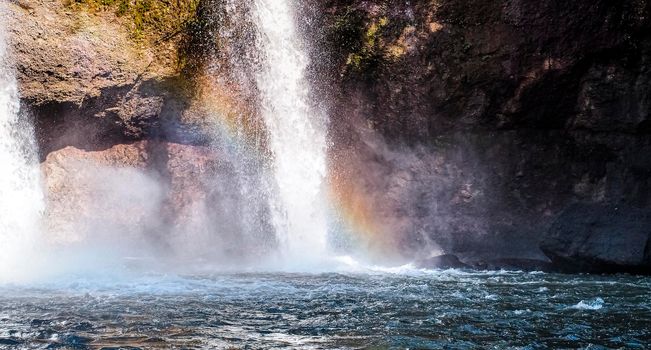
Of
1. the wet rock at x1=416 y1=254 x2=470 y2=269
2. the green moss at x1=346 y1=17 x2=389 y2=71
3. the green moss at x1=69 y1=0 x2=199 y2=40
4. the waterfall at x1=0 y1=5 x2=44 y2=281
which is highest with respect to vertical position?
the green moss at x1=69 y1=0 x2=199 y2=40

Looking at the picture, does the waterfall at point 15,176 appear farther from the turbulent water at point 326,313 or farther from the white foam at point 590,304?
the white foam at point 590,304

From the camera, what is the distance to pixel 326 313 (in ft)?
31.1

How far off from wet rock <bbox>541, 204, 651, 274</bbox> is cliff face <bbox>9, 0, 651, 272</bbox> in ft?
0.13

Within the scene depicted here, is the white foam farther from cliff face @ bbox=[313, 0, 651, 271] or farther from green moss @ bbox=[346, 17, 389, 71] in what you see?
green moss @ bbox=[346, 17, 389, 71]

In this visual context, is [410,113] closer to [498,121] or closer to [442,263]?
[498,121]

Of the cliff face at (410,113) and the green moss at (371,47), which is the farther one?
the green moss at (371,47)

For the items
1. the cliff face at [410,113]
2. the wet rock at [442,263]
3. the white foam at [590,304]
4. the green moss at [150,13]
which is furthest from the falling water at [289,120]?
the white foam at [590,304]

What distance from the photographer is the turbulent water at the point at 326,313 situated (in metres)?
7.81

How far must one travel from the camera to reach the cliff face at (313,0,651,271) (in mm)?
16188

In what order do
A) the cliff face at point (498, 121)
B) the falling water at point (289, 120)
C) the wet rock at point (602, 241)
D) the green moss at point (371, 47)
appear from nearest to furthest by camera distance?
1. the wet rock at point (602, 241)
2. the cliff face at point (498, 121)
3. the green moss at point (371, 47)
4. the falling water at point (289, 120)

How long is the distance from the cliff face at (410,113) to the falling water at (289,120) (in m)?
0.42

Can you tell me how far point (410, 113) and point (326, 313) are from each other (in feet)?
30.0

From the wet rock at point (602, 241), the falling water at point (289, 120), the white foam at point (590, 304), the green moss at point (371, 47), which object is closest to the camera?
the white foam at point (590, 304)

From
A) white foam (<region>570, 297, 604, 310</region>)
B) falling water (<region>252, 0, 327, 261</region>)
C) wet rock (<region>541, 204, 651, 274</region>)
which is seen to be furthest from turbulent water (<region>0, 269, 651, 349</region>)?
falling water (<region>252, 0, 327, 261</region>)
